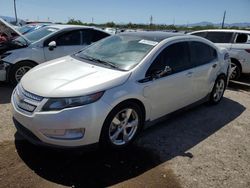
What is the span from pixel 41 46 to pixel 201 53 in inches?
151

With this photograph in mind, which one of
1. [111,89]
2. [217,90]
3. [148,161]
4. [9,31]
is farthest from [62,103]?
[9,31]

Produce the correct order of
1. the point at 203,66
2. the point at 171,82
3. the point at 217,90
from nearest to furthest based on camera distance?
the point at 171,82 < the point at 203,66 < the point at 217,90

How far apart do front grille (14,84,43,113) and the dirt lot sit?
662 millimetres

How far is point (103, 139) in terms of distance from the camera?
3.43 metres

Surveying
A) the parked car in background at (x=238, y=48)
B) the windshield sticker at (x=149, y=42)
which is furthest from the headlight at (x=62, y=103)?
the parked car in background at (x=238, y=48)

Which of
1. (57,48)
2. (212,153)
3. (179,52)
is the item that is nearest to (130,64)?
(179,52)

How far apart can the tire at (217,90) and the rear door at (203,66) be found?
0.88 feet

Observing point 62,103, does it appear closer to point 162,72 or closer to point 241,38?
point 162,72

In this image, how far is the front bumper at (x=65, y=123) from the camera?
10.1 feet

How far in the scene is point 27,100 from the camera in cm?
330

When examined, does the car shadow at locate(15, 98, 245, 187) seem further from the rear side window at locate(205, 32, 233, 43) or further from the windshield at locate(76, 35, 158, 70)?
the rear side window at locate(205, 32, 233, 43)

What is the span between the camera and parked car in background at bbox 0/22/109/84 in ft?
20.5

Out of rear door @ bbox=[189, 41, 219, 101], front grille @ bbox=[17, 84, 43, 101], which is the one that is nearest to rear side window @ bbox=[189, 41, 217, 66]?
rear door @ bbox=[189, 41, 219, 101]

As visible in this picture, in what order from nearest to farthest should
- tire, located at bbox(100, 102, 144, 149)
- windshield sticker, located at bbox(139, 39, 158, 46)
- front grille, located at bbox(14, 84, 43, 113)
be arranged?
1. front grille, located at bbox(14, 84, 43, 113)
2. tire, located at bbox(100, 102, 144, 149)
3. windshield sticker, located at bbox(139, 39, 158, 46)
